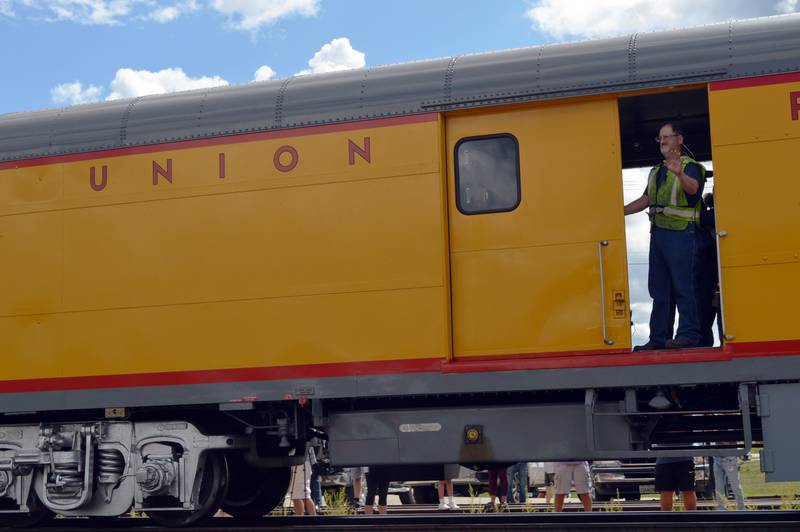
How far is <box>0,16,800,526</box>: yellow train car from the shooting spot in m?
7.49

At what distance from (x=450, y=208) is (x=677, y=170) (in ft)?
5.98

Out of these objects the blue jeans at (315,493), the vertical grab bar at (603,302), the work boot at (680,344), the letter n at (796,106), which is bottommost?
the blue jeans at (315,493)

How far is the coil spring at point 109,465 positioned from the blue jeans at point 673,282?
15.7 ft

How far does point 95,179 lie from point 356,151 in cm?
247

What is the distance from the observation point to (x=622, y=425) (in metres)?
7.69

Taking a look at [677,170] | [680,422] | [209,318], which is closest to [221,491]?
[209,318]

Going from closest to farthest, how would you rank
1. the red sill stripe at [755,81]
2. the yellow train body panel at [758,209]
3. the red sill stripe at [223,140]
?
1. the yellow train body panel at [758,209]
2. the red sill stripe at [755,81]
3. the red sill stripe at [223,140]

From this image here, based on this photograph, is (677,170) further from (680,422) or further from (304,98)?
(304,98)

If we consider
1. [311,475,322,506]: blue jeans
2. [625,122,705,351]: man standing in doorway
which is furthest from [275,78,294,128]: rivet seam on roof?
[311,475,322,506]: blue jeans

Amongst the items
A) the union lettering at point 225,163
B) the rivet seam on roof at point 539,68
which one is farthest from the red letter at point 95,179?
the rivet seam on roof at point 539,68

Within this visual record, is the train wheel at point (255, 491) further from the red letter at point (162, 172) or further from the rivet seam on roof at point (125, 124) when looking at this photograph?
the rivet seam on roof at point (125, 124)

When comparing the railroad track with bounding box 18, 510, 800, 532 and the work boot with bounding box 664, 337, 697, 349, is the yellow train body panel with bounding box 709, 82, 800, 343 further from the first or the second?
the railroad track with bounding box 18, 510, 800, 532

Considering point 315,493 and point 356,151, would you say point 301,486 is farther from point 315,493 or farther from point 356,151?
point 356,151

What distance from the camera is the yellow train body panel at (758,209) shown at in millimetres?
7277
